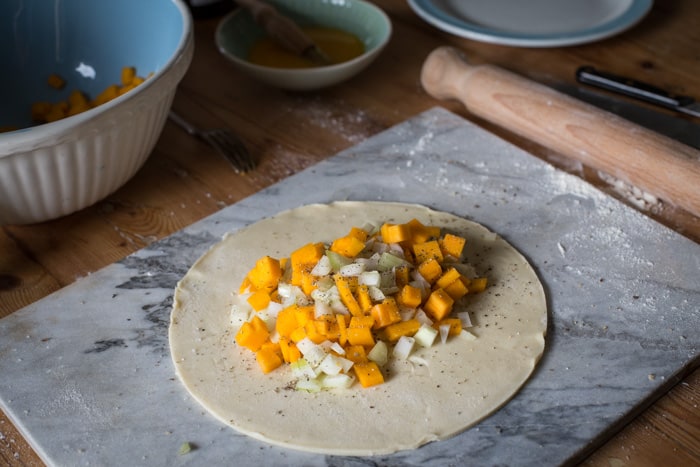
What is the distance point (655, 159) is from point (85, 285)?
43.5 inches

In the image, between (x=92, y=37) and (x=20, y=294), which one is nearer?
(x=20, y=294)

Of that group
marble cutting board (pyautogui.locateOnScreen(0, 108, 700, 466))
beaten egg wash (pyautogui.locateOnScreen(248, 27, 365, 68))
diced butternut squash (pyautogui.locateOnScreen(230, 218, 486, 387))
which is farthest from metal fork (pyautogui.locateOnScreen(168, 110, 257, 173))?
diced butternut squash (pyautogui.locateOnScreen(230, 218, 486, 387))

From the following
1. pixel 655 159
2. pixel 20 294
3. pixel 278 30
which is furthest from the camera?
pixel 278 30

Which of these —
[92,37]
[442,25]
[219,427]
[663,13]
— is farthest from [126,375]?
[663,13]

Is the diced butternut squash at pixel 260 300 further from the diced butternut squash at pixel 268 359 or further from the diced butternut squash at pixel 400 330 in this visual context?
the diced butternut squash at pixel 400 330

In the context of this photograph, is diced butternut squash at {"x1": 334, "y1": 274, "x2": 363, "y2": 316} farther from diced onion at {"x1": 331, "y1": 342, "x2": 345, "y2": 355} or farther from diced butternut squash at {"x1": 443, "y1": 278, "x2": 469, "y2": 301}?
diced butternut squash at {"x1": 443, "y1": 278, "x2": 469, "y2": 301}

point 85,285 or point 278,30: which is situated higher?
point 278,30

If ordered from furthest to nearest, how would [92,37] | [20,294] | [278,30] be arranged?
[278,30]
[92,37]
[20,294]

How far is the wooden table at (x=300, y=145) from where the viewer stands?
1.23m

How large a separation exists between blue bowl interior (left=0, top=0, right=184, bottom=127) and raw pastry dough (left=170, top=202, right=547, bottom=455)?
0.57 metres

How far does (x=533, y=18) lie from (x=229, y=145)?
0.95m

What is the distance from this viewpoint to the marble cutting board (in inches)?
45.8

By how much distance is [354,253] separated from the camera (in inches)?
53.1

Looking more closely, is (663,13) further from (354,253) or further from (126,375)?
(126,375)
